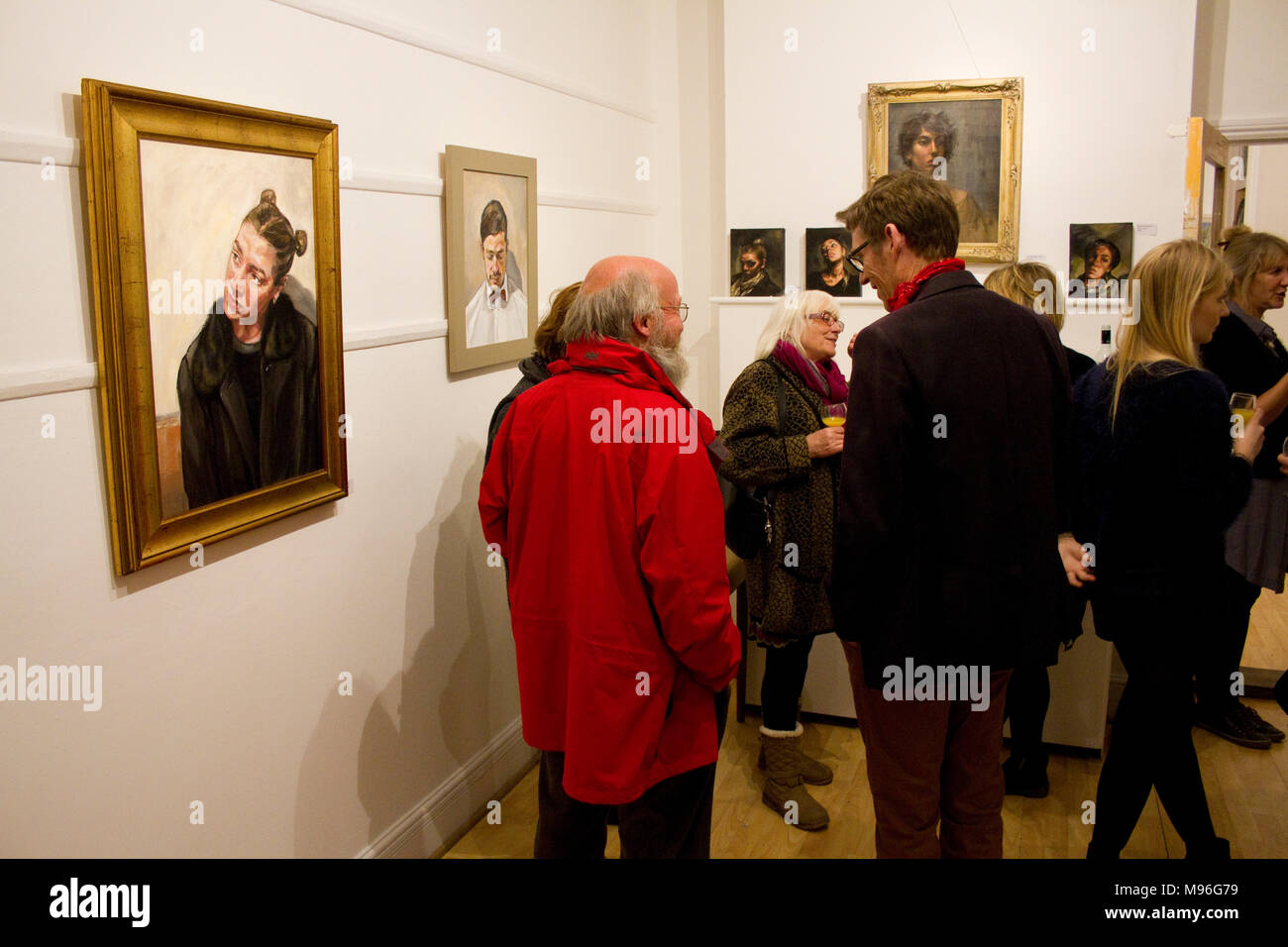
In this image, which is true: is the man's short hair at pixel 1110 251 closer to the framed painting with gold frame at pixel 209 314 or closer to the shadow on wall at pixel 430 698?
the shadow on wall at pixel 430 698

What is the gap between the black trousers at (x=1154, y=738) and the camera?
293cm

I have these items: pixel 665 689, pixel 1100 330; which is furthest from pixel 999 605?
pixel 1100 330

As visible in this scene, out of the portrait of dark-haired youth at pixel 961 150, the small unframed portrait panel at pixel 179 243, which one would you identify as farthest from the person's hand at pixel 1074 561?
the portrait of dark-haired youth at pixel 961 150

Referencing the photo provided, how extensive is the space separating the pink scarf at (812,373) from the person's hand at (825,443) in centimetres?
16

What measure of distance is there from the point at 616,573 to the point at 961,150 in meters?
4.17

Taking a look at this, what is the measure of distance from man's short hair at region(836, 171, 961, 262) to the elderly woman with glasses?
1.25 metres

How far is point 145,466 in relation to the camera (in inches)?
97.7

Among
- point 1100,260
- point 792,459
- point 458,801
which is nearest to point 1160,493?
point 792,459

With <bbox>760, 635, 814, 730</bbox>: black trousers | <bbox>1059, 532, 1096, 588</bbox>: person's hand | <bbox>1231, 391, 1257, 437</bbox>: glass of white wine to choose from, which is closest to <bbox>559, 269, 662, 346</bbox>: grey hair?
<bbox>1059, 532, 1096, 588</bbox>: person's hand

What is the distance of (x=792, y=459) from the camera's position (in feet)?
12.6

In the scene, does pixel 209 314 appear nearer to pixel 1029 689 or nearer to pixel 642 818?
pixel 642 818

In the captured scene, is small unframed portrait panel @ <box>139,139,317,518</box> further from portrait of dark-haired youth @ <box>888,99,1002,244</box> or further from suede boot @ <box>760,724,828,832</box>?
portrait of dark-haired youth @ <box>888,99,1002,244</box>

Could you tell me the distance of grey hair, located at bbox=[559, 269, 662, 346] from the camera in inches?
103
